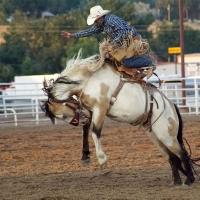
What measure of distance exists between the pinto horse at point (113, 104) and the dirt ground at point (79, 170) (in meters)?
0.47

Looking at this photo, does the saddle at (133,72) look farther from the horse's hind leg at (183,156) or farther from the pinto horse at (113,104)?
the horse's hind leg at (183,156)

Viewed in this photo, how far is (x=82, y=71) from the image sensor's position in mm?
8711

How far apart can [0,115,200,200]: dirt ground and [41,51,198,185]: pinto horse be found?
18.5 inches

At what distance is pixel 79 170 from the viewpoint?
1056 centimetres

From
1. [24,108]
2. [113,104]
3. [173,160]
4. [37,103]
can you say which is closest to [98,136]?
[113,104]

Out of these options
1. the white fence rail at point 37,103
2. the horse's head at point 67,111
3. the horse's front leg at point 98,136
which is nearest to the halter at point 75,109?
the horse's head at point 67,111

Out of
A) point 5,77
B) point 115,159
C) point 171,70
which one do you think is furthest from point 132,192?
point 5,77

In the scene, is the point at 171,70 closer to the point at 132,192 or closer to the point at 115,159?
the point at 115,159

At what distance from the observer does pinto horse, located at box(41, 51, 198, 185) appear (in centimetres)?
857

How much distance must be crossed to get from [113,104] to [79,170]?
2265 millimetres

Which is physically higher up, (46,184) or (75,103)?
(75,103)

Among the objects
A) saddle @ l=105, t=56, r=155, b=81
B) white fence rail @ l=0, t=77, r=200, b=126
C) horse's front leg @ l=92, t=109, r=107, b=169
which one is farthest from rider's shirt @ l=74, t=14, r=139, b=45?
white fence rail @ l=0, t=77, r=200, b=126

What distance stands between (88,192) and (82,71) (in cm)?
151

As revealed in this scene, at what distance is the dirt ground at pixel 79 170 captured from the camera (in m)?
8.14
